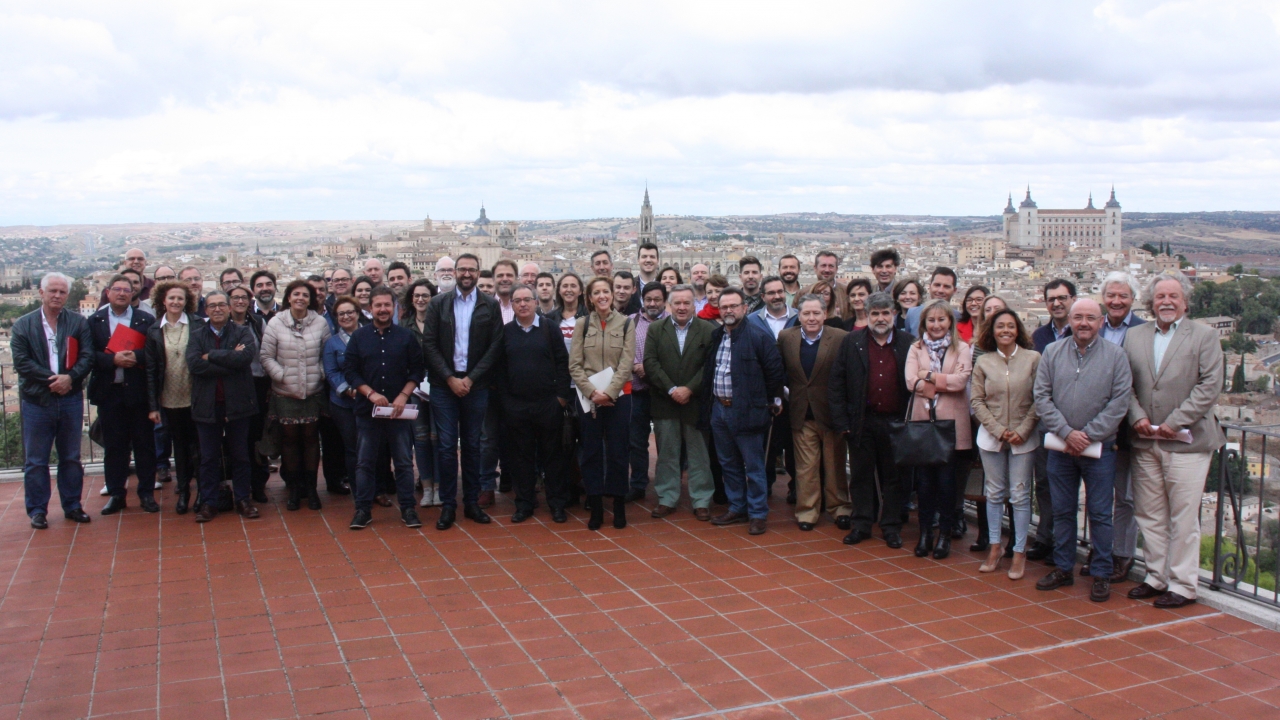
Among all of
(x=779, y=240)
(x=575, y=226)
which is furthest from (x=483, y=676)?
(x=575, y=226)

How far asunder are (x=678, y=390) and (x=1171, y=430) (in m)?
2.75

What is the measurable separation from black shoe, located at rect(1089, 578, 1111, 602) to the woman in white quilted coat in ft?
Answer: 15.4

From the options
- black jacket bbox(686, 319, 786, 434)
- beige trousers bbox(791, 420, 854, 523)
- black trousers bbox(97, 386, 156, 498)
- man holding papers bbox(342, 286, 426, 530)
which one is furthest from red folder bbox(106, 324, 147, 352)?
beige trousers bbox(791, 420, 854, 523)

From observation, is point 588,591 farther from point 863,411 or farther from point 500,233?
point 500,233

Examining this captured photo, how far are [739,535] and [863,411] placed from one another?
1073 millimetres

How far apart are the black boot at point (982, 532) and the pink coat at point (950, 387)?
17.5 inches

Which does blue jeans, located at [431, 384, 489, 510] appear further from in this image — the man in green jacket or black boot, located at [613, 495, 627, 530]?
the man in green jacket

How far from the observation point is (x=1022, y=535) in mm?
4797

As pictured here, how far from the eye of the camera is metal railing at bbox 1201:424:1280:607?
4.32 metres

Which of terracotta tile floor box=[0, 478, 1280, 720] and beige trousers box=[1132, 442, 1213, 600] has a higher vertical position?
beige trousers box=[1132, 442, 1213, 600]

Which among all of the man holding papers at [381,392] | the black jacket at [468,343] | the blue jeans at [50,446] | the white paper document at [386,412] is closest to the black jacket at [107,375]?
the blue jeans at [50,446]

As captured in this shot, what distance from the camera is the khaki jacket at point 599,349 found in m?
5.74

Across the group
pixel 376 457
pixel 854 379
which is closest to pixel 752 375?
pixel 854 379

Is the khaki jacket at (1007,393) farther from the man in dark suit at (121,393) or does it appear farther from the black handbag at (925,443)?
the man in dark suit at (121,393)
